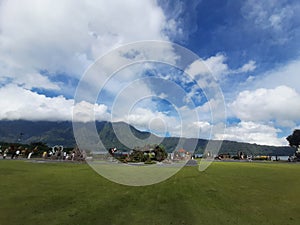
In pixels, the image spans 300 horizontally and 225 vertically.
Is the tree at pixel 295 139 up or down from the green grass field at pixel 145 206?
up

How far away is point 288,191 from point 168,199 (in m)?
6.69

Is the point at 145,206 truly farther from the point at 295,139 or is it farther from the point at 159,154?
the point at 295,139

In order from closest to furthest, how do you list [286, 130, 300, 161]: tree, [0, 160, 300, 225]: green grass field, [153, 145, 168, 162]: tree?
[0, 160, 300, 225]: green grass field, [153, 145, 168, 162]: tree, [286, 130, 300, 161]: tree

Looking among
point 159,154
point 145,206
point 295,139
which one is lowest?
point 145,206

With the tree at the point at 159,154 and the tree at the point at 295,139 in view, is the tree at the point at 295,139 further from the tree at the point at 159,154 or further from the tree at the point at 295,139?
Answer: the tree at the point at 159,154

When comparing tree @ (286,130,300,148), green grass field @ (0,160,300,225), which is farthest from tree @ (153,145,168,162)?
tree @ (286,130,300,148)

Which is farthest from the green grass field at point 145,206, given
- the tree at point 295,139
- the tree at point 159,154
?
the tree at point 295,139

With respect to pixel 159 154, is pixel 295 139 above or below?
above

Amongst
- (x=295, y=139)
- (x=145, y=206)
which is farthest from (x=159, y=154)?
(x=295, y=139)

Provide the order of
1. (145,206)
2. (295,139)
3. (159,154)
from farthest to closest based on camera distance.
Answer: (295,139) → (159,154) → (145,206)

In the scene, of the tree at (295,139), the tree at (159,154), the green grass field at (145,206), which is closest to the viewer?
the green grass field at (145,206)

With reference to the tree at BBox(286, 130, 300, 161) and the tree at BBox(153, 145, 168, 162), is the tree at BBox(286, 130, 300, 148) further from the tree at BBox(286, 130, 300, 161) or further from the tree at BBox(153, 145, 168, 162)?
the tree at BBox(153, 145, 168, 162)

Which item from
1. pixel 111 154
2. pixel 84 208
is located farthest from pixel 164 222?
pixel 111 154

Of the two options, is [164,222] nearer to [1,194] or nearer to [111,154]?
[1,194]
